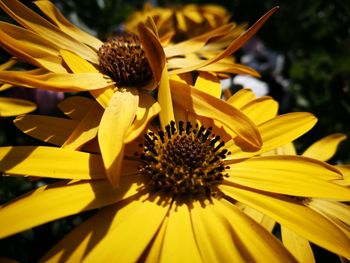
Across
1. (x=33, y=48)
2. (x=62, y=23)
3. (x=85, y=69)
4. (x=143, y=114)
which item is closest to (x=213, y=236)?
(x=143, y=114)

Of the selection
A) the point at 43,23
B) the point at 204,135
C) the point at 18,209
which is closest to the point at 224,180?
the point at 204,135

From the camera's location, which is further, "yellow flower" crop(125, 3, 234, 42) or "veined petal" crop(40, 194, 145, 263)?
"yellow flower" crop(125, 3, 234, 42)

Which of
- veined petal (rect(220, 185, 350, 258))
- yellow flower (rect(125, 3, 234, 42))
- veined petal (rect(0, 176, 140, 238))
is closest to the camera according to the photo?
veined petal (rect(0, 176, 140, 238))

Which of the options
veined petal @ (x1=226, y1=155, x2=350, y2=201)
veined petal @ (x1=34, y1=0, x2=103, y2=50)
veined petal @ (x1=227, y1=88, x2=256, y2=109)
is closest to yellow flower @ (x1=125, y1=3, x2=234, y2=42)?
veined petal @ (x1=34, y1=0, x2=103, y2=50)

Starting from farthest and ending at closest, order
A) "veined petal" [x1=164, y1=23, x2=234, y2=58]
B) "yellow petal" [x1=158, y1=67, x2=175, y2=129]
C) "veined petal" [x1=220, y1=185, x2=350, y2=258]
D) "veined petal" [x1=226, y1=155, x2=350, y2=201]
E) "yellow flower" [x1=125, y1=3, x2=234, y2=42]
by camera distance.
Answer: "yellow flower" [x1=125, y1=3, x2=234, y2=42] < "veined petal" [x1=164, y1=23, x2=234, y2=58] < "yellow petal" [x1=158, y1=67, x2=175, y2=129] < "veined petal" [x1=226, y1=155, x2=350, y2=201] < "veined petal" [x1=220, y1=185, x2=350, y2=258]

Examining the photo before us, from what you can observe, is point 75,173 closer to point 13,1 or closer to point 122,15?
point 13,1

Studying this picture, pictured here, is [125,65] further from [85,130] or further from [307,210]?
[307,210]

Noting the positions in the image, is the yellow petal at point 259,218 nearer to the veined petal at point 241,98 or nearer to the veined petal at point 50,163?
the veined petal at point 241,98

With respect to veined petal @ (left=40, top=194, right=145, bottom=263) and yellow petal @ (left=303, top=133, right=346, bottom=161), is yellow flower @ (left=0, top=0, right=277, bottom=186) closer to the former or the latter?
veined petal @ (left=40, top=194, right=145, bottom=263)
